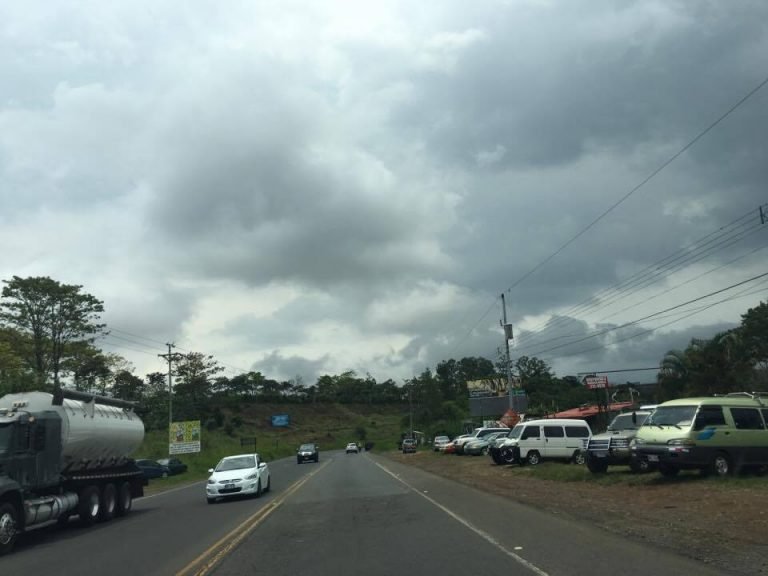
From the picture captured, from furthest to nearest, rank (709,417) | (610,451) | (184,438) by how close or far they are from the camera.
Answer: (184,438) < (610,451) < (709,417)

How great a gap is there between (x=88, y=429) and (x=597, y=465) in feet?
Result: 53.4

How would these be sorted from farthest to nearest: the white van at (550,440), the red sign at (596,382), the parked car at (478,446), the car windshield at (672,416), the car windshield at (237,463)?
the parked car at (478,446), the red sign at (596,382), the white van at (550,440), the car windshield at (237,463), the car windshield at (672,416)

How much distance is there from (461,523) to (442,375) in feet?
483

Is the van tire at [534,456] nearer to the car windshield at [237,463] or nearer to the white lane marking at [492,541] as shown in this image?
the white lane marking at [492,541]

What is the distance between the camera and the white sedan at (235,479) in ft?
72.5

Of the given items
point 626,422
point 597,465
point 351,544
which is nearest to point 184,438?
point 626,422

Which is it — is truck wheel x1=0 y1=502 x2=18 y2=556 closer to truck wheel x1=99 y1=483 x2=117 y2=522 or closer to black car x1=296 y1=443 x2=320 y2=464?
truck wheel x1=99 y1=483 x2=117 y2=522

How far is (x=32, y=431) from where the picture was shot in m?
16.2

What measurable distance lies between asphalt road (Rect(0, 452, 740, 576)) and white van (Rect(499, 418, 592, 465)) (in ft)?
37.3

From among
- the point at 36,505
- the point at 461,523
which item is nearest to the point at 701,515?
the point at 461,523

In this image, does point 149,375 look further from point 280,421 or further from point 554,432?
point 554,432

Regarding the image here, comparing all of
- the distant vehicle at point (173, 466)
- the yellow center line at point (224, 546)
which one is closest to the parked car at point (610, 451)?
the yellow center line at point (224, 546)

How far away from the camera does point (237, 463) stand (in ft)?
78.6

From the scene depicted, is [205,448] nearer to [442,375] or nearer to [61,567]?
[61,567]
